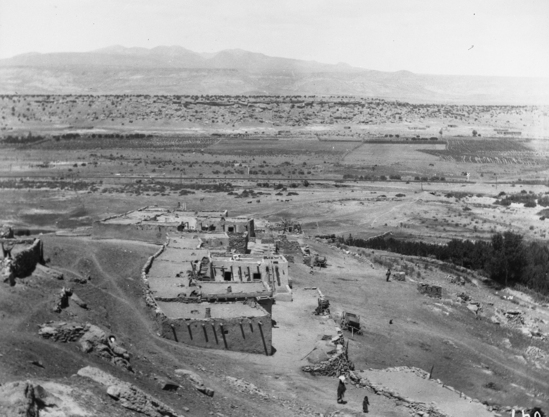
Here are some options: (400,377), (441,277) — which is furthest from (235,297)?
(441,277)

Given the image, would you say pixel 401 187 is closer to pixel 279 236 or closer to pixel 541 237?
pixel 541 237

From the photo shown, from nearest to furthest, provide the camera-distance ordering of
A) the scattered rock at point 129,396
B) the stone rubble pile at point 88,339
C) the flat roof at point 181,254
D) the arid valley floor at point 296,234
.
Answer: the scattered rock at point 129,396 < the stone rubble pile at point 88,339 < the arid valley floor at point 296,234 < the flat roof at point 181,254

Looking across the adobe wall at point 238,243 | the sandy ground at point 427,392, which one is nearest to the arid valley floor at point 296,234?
the sandy ground at point 427,392

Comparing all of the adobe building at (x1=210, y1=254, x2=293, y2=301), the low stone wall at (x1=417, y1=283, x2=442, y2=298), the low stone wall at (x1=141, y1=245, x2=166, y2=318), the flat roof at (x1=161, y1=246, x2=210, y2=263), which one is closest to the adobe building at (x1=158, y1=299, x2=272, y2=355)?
the low stone wall at (x1=141, y1=245, x2=166, y2=318)

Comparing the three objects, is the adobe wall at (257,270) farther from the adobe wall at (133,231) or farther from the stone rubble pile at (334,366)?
the stone rubble pile at (334,366)

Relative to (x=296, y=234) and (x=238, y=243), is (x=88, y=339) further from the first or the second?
(x=296, y=234)

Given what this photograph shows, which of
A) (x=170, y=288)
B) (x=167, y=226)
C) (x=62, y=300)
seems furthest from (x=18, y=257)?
(x=167, y=226)
